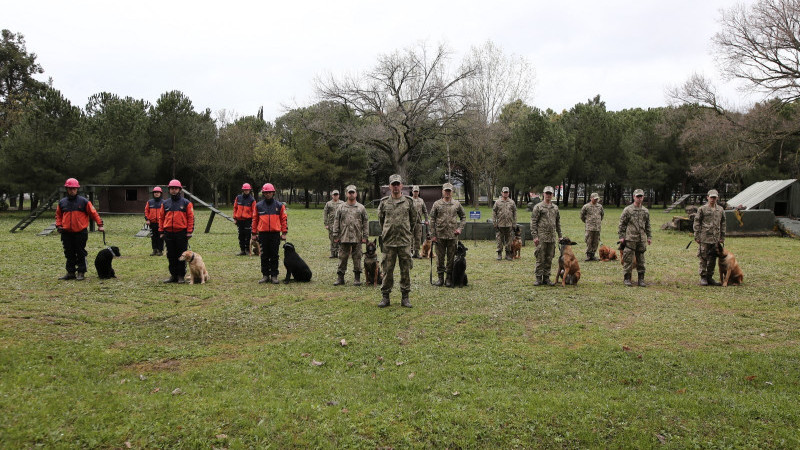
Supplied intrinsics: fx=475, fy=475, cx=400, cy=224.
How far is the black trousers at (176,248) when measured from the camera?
391 inches

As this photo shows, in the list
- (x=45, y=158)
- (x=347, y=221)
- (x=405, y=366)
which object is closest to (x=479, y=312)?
(x=405, y=366)

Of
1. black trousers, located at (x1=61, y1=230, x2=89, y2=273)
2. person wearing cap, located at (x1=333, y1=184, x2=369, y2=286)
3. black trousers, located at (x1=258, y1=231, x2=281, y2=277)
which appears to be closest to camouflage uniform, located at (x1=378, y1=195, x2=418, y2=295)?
person wearing cap, located at (x1=333, y1=184, x2=369, y2=286)

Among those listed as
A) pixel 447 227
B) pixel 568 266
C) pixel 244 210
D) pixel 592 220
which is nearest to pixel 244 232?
pixel 244 210

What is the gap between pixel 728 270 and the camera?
1031cm

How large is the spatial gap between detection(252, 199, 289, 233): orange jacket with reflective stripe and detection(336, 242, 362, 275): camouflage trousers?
136cm

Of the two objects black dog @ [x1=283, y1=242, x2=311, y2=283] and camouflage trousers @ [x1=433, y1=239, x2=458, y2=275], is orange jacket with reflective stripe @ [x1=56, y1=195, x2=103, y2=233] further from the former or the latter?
camouflage trousers @ [x1=433, y1=239, x2=458, y2=275]

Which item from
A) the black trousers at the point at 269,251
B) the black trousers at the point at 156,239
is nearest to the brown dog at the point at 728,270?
the black trousers at the point at 269,251

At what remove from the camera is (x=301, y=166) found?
46.9m

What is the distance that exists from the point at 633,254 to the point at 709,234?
74.0 inches

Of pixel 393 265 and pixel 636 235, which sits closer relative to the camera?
pixel 393 265

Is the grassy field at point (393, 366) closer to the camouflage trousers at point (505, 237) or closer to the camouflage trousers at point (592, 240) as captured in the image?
the camouflage trousers at point (592, 240)

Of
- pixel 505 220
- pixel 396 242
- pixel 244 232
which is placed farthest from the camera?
pixel 244 232

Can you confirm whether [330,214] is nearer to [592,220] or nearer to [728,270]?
[592,220]

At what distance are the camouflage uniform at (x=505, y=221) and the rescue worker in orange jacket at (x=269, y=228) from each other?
21.9 feet
